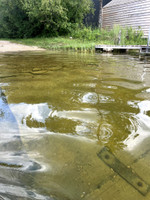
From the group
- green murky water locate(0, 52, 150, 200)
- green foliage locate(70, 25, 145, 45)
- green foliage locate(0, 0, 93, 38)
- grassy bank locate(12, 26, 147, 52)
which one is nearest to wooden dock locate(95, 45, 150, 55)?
grassy bank locate(12, 26, 147, 52)

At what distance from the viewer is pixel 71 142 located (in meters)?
0.98

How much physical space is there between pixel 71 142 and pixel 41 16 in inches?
541

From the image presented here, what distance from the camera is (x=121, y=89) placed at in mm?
1944

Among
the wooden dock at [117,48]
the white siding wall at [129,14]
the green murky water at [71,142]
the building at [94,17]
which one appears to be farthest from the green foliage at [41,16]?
the green murky water at [71,142]

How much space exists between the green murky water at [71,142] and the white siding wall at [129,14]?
12.0 meters

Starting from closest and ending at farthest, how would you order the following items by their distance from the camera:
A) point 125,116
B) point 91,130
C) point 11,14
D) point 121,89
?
point 91,130, point 125,116, point 121,89, point 11,14

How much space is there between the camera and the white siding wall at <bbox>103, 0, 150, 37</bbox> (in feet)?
35.9

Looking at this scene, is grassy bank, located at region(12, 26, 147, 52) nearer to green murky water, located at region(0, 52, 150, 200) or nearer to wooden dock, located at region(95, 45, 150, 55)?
wooden dock, located at region(95, 45, 150, 55)

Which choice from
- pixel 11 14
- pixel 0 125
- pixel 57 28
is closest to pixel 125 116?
pixel 0 125

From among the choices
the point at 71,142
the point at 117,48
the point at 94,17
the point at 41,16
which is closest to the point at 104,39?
the point at 117,48

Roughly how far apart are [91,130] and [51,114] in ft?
1.40

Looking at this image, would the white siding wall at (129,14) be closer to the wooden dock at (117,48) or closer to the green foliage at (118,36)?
the green foliage at (118,36)

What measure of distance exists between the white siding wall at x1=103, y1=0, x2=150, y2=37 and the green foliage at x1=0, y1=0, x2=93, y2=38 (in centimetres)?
213

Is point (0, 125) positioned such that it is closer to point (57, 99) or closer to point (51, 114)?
point (51, 114)
